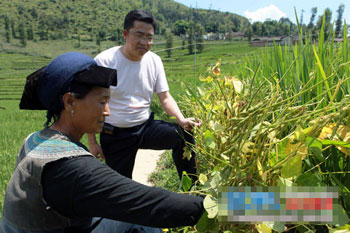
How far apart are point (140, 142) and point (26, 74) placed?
3319cm

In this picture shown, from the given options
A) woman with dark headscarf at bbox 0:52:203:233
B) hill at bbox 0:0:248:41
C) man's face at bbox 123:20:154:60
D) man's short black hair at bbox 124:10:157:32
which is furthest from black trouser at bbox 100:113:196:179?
hill at bbox 0:0:248:41

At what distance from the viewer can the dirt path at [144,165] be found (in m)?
3.46

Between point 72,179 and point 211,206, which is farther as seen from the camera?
point 72,179

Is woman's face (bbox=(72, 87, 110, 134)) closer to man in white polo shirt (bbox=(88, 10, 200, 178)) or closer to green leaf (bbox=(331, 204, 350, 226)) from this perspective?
green leaf (bbox=(331, 204, 350, 226))

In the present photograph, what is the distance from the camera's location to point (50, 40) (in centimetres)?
5969

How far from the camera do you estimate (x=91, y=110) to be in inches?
45.8

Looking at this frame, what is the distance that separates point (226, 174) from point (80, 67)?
2.20 feet

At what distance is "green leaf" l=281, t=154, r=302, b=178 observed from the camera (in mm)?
689

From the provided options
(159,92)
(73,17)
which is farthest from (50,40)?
(159,92)

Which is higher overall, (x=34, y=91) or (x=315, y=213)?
(x=34, y=91)

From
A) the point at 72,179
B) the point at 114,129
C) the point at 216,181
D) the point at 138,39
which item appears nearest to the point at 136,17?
the point at 138,39

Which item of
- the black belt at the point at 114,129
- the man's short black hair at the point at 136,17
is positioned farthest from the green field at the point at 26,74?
the man's short black hair at the point at 136,17

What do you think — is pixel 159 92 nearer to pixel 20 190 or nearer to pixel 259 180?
pixel 20 190

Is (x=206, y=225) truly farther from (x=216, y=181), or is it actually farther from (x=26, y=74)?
(x=26, y=74)
